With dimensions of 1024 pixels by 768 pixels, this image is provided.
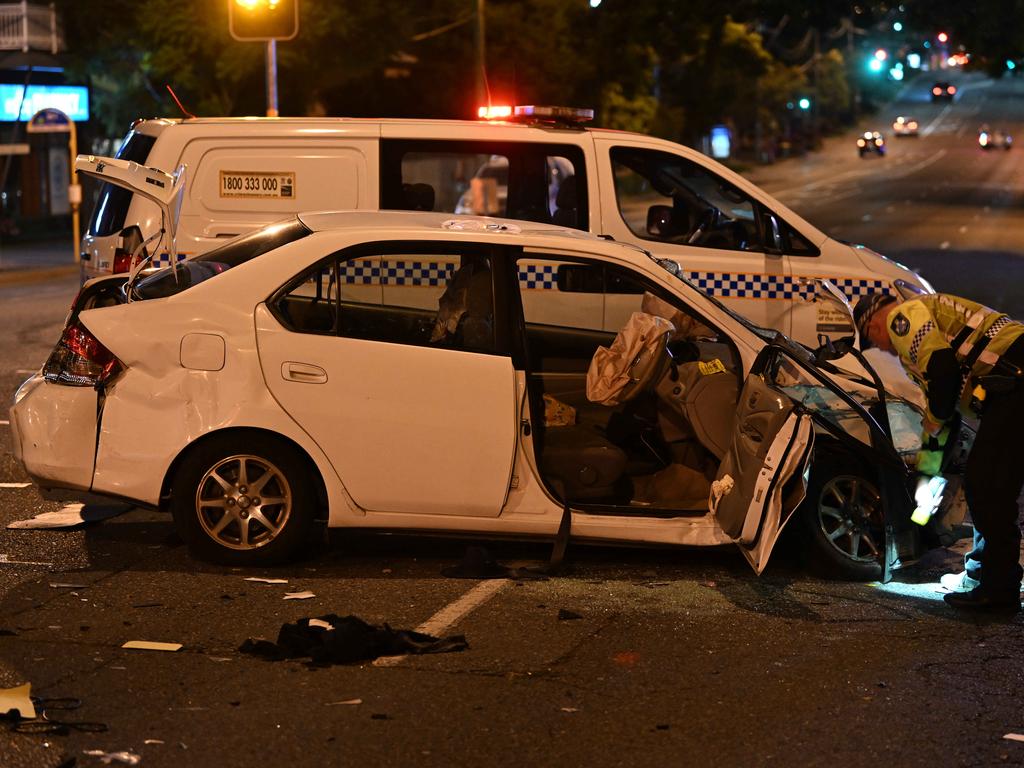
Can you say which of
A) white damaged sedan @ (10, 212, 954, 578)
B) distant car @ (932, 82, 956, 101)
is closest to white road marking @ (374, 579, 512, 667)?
white damaged sedan @ (10, 212, 954, 578)

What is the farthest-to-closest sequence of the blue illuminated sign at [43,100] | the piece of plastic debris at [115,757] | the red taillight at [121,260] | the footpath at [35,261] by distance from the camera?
the blue illuminated sign at [43,100] < the footpath at [35,261] < the red taillight at [121,260] < the piece of plastic debris at [115,757]

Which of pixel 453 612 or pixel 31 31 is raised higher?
pixel 31 31

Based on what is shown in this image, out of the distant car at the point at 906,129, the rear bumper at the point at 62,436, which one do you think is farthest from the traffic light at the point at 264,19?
the distant car at the point at 906,129

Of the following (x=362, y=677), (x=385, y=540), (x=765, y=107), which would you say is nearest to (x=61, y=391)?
(x=385, y=540)

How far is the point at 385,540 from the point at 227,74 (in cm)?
2209

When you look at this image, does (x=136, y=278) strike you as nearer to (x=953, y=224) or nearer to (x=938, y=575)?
(x=938, y=575)

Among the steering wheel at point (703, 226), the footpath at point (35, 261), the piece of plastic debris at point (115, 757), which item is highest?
the steering wheel at point (703, 226)

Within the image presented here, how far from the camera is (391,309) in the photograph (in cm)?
692

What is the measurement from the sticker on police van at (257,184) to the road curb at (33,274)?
14.8m

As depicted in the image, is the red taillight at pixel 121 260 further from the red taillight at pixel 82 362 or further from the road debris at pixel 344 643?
the road debris at pixel 344 643

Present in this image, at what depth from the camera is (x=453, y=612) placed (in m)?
6.21

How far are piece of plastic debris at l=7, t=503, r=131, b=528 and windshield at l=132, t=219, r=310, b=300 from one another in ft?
4.31

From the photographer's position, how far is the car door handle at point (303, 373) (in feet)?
21.6

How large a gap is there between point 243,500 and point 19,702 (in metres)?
1.75
